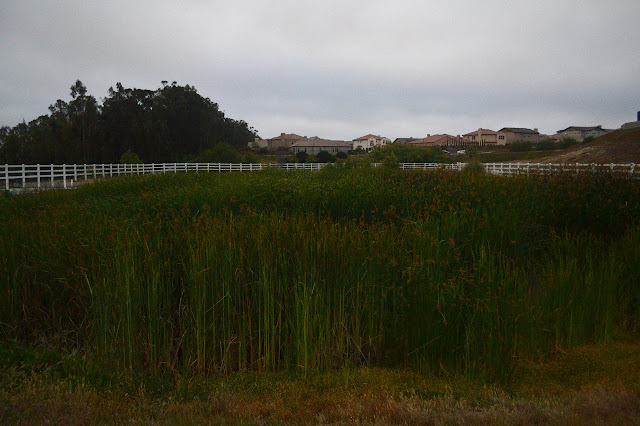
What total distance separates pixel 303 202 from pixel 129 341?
633 cm

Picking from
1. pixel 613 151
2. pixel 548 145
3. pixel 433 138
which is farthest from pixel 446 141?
pixel 613 151

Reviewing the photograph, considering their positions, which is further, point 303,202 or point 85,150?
point 85,150

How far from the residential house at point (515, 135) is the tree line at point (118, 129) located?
73767 millimetres

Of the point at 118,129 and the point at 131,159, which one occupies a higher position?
the point at 118,129

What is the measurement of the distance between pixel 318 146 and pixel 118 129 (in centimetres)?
5969

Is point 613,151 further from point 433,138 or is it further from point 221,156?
point 433,138

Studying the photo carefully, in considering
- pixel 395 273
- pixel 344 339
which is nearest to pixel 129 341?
pixel 344 339

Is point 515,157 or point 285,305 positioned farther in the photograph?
point 515,157

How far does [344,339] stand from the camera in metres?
5.33

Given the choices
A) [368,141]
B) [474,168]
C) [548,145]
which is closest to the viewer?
[474,168]

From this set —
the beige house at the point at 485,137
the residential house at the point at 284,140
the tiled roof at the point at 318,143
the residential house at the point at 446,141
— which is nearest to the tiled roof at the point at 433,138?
the residential house at the point at 446,141

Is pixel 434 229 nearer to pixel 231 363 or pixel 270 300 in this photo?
pixel 270 300

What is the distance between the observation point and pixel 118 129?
5178cm

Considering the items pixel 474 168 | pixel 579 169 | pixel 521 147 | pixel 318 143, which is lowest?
pixel 579 169
